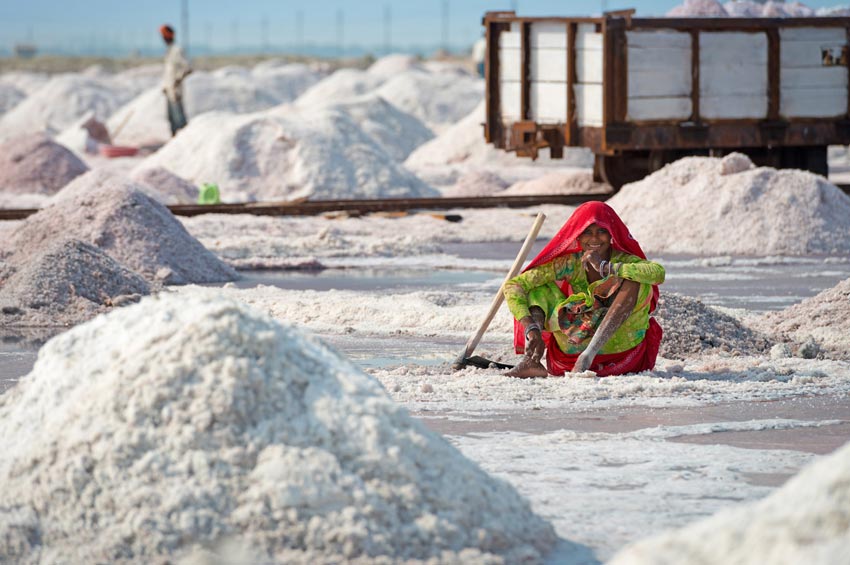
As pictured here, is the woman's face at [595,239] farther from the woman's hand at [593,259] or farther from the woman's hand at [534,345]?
the woman's hand at [534,345]

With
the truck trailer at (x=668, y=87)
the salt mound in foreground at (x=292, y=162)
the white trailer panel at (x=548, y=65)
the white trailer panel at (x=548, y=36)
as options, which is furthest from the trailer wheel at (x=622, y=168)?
the salt mound in foreground at (x=292, y=162)

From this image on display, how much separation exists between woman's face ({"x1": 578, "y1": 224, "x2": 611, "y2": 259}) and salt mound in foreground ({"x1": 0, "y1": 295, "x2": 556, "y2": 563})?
7.91 feet

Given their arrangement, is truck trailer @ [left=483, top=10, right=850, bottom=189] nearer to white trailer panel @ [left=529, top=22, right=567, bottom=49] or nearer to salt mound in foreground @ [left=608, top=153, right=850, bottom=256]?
white trailer panel @ [left=529, top=22, right=567, bottom=49]

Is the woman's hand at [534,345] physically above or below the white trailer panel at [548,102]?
below

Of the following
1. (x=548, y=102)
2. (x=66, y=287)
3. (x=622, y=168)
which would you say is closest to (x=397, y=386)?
(x=66, y=287)

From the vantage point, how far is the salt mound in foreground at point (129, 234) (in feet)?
37.9

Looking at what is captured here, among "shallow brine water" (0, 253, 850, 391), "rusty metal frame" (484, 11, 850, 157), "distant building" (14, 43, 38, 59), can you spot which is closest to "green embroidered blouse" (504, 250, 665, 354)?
"shallow brine water" (0, 253, 850, 391)

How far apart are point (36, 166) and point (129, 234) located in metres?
10.3

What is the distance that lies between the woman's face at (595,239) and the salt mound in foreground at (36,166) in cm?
1506

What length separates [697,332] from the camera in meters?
8.13

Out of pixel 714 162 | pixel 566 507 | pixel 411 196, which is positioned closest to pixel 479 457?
pixel 566 507

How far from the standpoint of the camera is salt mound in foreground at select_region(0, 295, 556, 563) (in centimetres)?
426

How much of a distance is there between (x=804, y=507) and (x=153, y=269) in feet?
27.5

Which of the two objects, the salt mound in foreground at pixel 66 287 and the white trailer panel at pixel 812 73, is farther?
the white trailer panel at pixel 812 73
